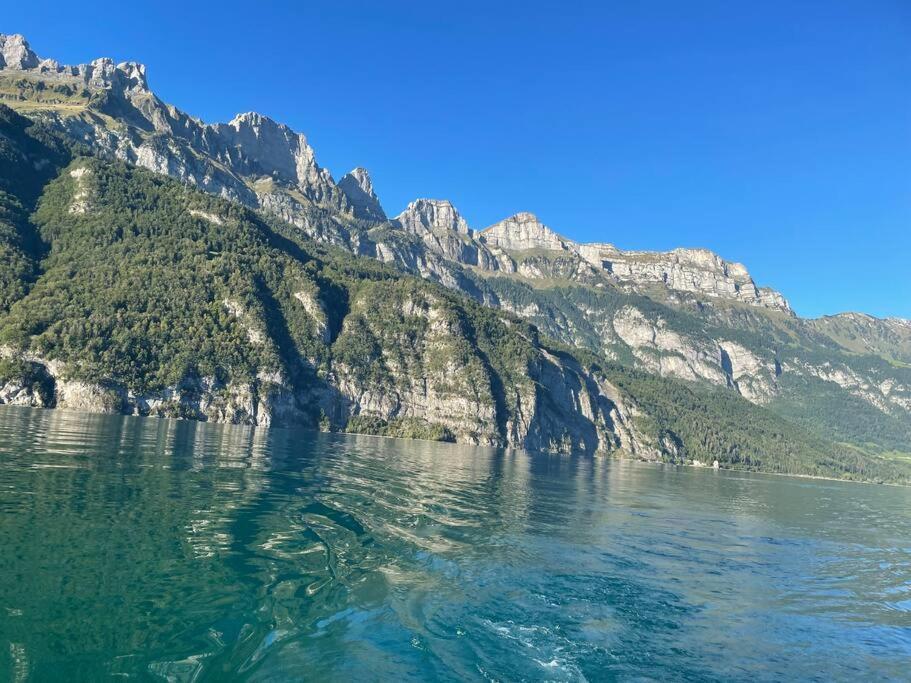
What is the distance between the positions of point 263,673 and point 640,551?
31.1 meters

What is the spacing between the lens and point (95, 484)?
39094 millimetres

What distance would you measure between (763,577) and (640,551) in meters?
7.75

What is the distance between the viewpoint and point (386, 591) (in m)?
24.4

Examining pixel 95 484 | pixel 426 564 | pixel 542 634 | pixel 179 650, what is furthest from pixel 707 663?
pixel 95 484

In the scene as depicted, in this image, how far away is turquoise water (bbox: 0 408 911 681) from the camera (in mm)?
17031

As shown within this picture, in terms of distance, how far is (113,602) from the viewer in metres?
18.9

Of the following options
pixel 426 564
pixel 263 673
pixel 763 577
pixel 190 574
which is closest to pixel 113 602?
pixel 190 574

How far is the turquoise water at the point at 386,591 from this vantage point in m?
17.0

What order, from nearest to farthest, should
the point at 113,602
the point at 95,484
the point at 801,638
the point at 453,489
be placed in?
the point at 113,602 < the point at 801,638 < the point at 95,484 < the point at 453,489

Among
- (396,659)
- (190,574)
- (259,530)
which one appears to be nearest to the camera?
(396,659)

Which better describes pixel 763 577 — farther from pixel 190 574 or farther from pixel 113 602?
pixel 113 602

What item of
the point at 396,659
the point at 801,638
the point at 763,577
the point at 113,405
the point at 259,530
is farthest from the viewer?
the point at 113,405

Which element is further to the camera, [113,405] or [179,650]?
[113,405]

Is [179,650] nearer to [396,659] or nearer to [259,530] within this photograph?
[396,659]
